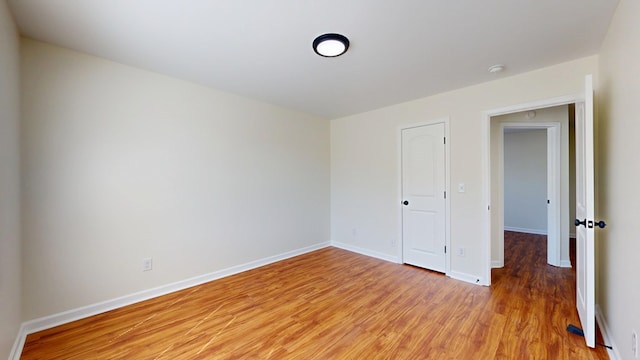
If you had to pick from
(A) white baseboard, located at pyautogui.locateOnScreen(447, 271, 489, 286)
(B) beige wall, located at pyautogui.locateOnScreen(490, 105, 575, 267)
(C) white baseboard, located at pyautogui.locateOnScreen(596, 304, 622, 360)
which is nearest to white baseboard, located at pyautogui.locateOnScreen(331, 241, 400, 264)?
(A) white baseboard, located at pyautogui.locateOnScreen(447, 271, 489, 286)

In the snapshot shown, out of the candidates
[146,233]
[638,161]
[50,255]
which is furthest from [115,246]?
[638,161]

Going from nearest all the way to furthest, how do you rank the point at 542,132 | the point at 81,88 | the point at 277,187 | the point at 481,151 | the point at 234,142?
1. the point at 81,88
2. the point at 481,151
3. the point at 234,142
4. the point at 277,187
5. the point at 542,132

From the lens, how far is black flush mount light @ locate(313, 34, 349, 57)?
1.94m

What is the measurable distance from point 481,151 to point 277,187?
2724mm

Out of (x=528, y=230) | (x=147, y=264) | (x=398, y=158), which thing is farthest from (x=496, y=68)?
(x=528, y=230)

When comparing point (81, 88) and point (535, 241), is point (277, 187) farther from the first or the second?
point (535, 241)

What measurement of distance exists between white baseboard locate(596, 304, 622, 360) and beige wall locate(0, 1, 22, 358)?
3.88 metres

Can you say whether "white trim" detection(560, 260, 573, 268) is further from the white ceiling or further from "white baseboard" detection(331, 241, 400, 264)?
the white ceiling

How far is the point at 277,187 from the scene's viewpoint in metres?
3.84

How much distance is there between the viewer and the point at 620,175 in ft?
5.34

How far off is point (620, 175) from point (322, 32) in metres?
2.22

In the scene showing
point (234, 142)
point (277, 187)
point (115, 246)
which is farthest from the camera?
point (277, 187)

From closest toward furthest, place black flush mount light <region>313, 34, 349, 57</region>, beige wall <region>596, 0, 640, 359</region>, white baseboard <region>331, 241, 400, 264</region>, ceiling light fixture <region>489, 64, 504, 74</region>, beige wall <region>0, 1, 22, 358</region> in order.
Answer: beige wall <region>596, 0, 640, 359</region>, beige wall <region>0, 1, 22, 358</region>, black flush mount light <region>313, 34, 349, 57</region>, ceiling light fixture <region>489, 64, 504, 74</region>, white baseboard <region>331, 241, 400, 264</region>

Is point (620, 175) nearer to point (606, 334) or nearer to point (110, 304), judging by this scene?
point (606, 334)
